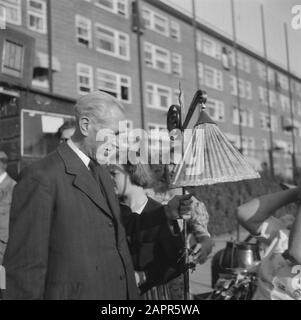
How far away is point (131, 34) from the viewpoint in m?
20.6

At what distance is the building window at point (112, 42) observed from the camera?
19228 mm

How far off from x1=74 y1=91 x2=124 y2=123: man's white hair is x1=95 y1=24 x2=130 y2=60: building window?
17.7 meters

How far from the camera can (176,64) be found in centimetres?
2394

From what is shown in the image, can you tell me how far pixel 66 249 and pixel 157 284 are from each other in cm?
89

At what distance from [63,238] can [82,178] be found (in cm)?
28

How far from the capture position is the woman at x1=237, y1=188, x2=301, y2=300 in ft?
6.34

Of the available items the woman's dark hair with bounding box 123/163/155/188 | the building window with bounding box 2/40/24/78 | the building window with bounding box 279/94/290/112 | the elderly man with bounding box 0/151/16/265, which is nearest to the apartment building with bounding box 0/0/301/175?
the building window with bounding box 279/94/290/112

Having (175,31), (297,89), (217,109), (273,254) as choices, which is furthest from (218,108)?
(273,254)

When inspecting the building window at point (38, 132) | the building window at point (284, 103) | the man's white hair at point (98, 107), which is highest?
the building window at point (284, 103)

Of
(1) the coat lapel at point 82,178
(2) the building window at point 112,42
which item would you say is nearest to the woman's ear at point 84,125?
(1) the coat lapel at point 82,178

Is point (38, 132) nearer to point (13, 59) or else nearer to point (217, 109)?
point (13, 59)

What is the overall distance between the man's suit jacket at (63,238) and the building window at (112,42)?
58.8ft

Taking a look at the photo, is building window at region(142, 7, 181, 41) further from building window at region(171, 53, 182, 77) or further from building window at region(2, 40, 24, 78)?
building window at region(2, 40, 24, 78)

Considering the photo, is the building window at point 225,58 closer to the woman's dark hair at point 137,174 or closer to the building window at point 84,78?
the building window at point 84,78
